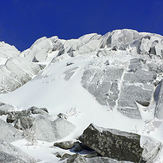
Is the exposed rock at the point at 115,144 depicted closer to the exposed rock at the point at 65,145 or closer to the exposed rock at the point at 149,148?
the exposed rock at the point at 149,148

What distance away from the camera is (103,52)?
18.8 m

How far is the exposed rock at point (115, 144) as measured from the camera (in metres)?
6.07

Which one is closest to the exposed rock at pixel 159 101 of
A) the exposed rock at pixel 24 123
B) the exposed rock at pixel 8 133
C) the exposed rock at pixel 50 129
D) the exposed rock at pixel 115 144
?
the exposed rock at pixel 50 129

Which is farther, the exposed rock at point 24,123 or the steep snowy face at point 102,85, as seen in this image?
the steep snowy face at point 102,85

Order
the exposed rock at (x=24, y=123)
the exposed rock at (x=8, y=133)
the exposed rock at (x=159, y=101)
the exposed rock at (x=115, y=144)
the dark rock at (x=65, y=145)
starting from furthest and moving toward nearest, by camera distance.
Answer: the exposed rock at (x=159, y=101)
the exposed rock at (x=24, y=123)
the dark rock at (x=65, y=145)
the exposed rock at (x=8, y=133)
the exposed rock at (x=115, y=144)

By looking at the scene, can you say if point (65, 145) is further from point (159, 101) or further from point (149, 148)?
point (159, 101)

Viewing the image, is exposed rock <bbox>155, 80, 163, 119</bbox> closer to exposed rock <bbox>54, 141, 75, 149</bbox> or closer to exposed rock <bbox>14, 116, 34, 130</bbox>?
exposed rock <bbox>54, 141, 75, 149</bbox>

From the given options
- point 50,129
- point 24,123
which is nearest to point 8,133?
point 24,123

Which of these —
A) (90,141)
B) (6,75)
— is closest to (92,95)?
(90,141)

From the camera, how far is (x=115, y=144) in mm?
6270

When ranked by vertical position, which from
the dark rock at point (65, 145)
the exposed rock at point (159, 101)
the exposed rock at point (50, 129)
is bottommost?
the dark rock at point (65, 145)

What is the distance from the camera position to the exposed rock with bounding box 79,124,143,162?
6070 millimetres

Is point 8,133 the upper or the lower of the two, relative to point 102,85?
lower

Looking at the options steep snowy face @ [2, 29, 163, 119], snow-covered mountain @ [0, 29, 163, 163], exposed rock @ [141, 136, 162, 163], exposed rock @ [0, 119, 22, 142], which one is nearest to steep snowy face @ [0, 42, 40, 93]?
snow-covered mountain @ [0, 29, 163, 163]
